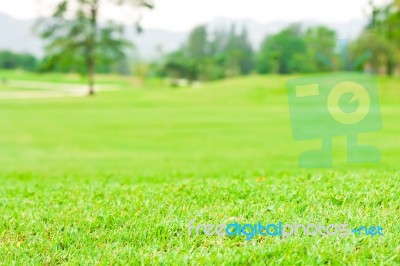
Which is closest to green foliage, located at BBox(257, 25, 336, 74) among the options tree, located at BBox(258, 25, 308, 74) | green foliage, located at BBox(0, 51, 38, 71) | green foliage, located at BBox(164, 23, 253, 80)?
tree, located at BBox(258, 25, 308, 74)

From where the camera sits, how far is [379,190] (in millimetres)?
4215

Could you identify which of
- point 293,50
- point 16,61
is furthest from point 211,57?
point 16,61

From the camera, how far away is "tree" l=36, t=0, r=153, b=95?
140 ft

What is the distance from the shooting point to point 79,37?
43.2 m

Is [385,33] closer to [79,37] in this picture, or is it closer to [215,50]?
[79,37]

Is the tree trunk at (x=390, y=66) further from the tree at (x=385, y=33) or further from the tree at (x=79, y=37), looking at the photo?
the tree at (x=79, y=37)

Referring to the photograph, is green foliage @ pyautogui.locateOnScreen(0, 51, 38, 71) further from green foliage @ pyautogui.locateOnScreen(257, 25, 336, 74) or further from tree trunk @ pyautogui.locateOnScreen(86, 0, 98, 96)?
tree trunk @ pyautogui.locateOnScreen(86, 0, 98, 96)

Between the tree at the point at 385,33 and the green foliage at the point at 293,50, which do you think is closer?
the tree at the point at 385,33

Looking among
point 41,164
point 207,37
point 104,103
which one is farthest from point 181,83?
point 41,164

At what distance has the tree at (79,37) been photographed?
4275 centimetres

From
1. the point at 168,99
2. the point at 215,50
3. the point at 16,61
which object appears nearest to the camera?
the point at 168,99

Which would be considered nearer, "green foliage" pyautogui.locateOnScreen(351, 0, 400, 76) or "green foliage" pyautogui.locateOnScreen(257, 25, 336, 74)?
"green foliage" pyautogui.locateOnScreen(351, 0, 400, 76)

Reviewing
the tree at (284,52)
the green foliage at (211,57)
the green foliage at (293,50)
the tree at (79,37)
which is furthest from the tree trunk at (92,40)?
the green foliage at (211,57)

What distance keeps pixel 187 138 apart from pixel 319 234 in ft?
46.6
